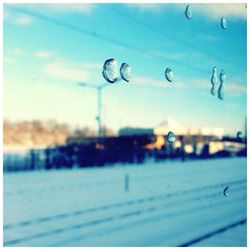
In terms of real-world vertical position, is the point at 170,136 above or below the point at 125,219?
above

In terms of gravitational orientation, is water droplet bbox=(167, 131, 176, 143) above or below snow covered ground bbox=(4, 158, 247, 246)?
above

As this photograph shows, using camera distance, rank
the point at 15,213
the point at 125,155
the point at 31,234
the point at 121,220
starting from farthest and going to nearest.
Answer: the point at 125,155, the point at 15,213, the point at 121,220, the point at 31,234

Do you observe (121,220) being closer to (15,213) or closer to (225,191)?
(15,213)

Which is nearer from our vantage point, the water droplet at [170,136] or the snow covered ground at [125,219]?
the water droplet at [170,136]

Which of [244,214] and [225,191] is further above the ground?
[225,191]

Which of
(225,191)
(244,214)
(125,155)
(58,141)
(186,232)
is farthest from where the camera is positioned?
(125,155)

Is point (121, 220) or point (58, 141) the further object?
point (58, 141)

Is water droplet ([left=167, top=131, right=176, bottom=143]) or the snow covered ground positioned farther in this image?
the snow covered ground

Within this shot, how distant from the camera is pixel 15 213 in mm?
8883

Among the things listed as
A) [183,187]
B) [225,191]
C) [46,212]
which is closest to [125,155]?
[183,187]

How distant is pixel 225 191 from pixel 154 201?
8086 millimetres

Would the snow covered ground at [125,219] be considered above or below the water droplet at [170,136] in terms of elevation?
below

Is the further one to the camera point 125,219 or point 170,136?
point 125,219

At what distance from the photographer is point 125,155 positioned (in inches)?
1216
